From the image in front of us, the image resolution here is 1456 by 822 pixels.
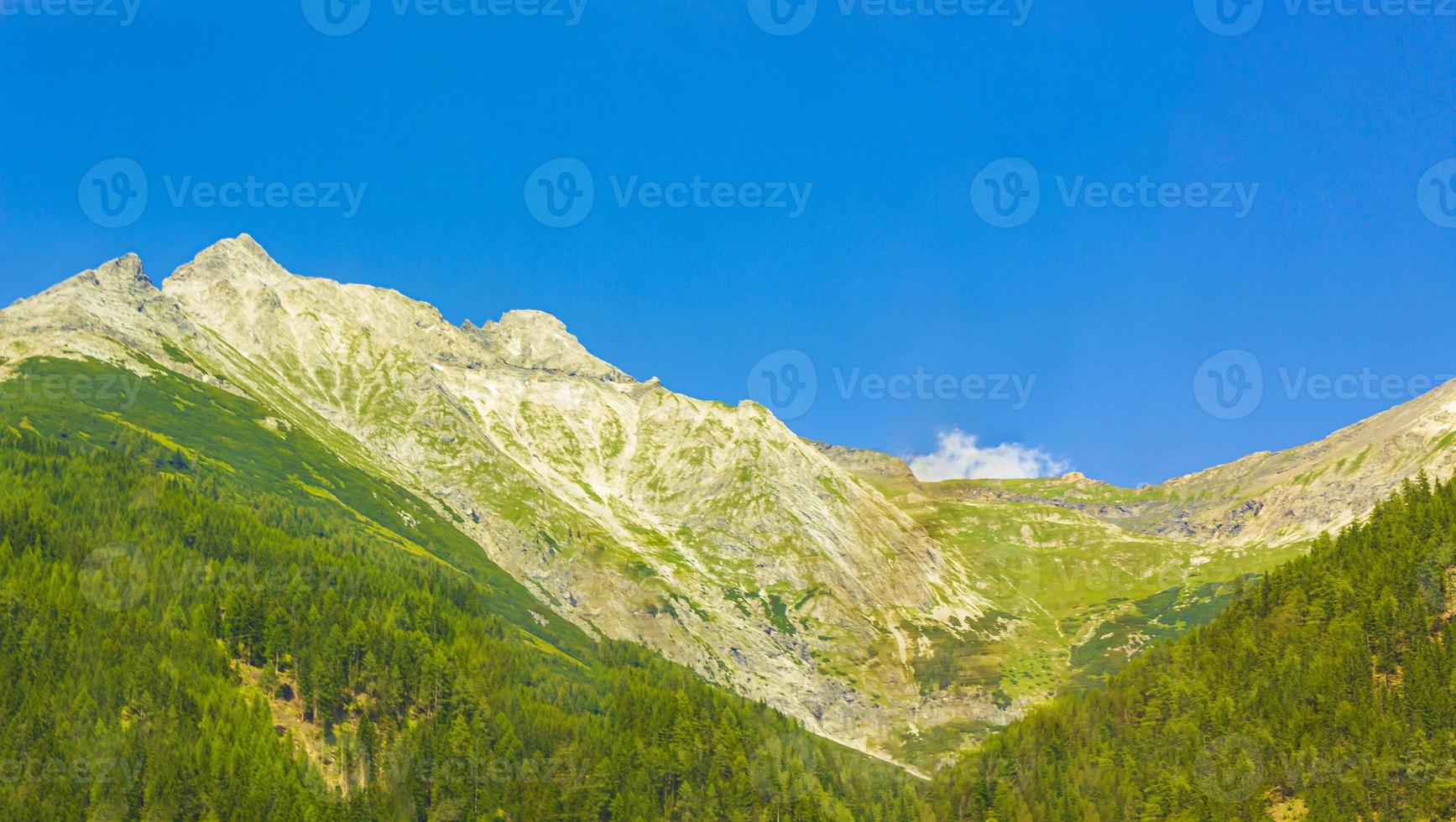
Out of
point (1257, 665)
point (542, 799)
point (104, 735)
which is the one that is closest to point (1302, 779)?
point (1257, 665)

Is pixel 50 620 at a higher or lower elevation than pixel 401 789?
higher

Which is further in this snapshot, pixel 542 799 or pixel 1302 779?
pixel 542 799

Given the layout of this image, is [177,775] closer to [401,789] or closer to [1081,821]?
[401,789]

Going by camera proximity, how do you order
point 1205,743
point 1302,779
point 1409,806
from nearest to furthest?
1. point 1409,806
2. point 1302,779
3. point 1205,743

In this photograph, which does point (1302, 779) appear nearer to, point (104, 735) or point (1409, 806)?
point (1409, 806)

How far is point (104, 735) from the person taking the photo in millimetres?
168500

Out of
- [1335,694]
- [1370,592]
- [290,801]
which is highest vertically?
[1370,592]

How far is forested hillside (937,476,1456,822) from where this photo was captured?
15562 centimetres

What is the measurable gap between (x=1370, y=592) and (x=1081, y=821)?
6090 cm

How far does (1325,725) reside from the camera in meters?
168

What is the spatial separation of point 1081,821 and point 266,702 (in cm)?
13576

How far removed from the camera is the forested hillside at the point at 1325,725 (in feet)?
511

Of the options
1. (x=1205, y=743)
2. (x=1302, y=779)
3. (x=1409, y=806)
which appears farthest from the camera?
(x=1205, y=743)

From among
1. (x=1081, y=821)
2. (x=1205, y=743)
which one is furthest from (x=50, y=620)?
(x=1205, y=743)
